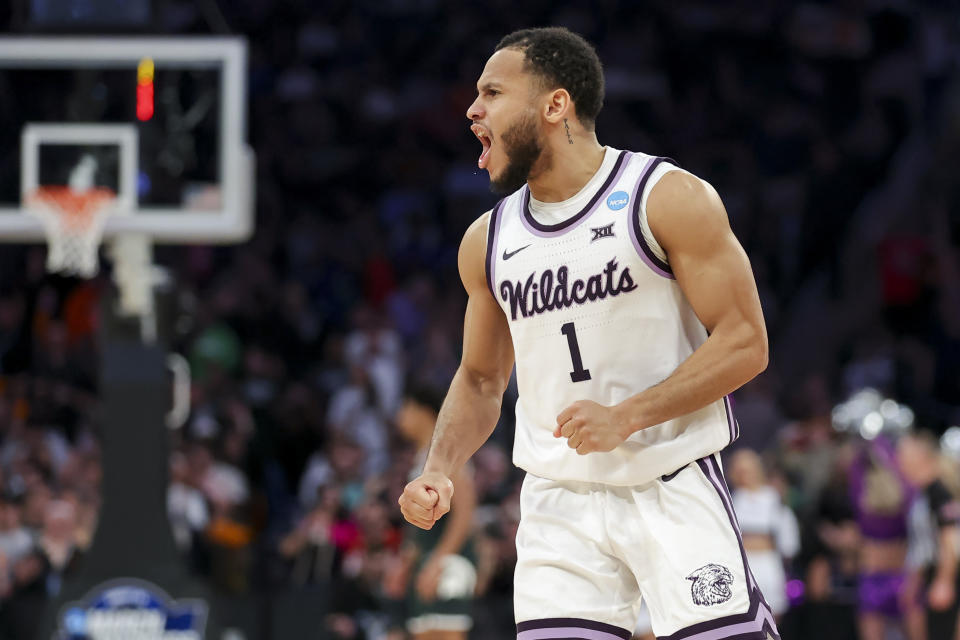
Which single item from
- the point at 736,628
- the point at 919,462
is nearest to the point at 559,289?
the point at 736,628

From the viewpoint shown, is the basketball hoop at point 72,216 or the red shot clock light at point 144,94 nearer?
the basketball hoop at point 72,216

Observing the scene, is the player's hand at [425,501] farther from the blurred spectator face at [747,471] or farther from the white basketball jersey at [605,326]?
the blurred spectator face at [747,471]

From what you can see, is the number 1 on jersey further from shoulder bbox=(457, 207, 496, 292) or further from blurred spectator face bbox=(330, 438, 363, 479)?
blurred spectator face bbox=(330, 438, 363, 479)

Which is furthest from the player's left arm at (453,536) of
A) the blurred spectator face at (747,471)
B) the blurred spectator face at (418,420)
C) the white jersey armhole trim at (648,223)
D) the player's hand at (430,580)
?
the white jersey armhole trim at (648,223)

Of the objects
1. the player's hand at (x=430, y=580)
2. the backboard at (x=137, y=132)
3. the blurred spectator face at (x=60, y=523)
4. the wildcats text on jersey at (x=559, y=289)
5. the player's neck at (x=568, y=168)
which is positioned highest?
the backboard at (x=137, y=132)

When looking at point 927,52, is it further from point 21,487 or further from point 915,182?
point 21,487

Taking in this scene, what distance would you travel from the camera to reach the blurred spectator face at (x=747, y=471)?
37.6 feet

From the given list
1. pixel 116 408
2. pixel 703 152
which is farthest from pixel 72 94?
pixel 703 152

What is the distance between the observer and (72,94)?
33.3ft

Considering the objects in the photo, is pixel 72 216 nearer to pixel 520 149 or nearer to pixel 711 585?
pixel 520 149

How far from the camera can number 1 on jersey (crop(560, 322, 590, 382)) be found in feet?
13.9

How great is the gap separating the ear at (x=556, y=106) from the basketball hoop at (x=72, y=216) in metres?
6.25

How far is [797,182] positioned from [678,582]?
13043 mm

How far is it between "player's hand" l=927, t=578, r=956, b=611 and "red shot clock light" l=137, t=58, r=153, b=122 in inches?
276
